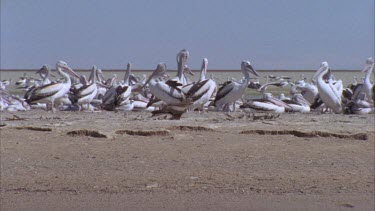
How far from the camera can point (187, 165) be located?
7.73 metres

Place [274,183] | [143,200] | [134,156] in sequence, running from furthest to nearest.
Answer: [134,156] < [274,183] < [143,200]

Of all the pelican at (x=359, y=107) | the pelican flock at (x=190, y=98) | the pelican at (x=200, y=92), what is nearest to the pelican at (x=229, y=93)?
the pelican flock at (x=190, y=98)

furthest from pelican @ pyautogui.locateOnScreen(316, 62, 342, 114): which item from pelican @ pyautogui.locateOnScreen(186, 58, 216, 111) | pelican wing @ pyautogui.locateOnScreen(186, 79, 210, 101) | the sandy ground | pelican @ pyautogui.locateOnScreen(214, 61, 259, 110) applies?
the sandy ground

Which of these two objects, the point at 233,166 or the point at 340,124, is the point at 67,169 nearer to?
the point at 233,166

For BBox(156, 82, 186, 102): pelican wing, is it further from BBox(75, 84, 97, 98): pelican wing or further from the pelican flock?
BBox(75, 84, 97, 98): pelican wing

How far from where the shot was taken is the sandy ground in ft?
21.1

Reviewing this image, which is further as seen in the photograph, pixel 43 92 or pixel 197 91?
pixel 43 92

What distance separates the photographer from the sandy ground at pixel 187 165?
643 cm

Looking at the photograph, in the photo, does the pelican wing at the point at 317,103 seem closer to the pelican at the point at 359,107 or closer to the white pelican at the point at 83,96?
the pelican at the point at 359,107

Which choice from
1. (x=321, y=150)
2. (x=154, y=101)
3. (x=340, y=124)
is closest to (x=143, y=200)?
(x=321, y=150)

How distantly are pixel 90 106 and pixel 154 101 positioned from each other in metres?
3.22

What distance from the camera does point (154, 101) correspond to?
14.7 metres

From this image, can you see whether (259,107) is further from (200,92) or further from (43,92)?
(43,92)

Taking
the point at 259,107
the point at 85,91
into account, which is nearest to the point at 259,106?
the point at 259,107
